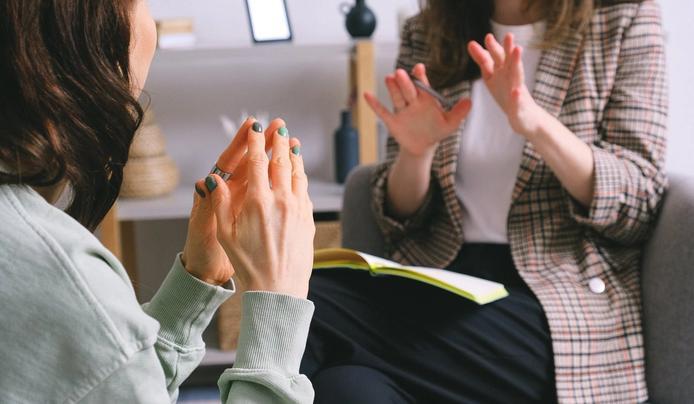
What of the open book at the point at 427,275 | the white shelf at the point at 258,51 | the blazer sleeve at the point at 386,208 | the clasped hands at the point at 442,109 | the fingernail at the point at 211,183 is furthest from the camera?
the white shelf at the point at 258,51

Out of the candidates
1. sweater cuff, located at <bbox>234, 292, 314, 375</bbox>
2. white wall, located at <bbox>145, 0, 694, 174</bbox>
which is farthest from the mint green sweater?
white wall, located at <bbox>145, 0, 694, 174</bbox>

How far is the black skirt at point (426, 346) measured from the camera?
46.3 inches

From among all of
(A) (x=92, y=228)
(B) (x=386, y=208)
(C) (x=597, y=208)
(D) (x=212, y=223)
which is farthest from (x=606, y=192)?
(A) (x=92, y=228)

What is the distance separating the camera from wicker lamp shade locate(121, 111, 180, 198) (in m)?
2.14

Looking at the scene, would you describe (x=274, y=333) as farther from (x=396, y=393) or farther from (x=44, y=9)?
(x=396, y=393)

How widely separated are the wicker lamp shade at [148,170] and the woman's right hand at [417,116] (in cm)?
94

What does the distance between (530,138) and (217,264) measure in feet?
2.00

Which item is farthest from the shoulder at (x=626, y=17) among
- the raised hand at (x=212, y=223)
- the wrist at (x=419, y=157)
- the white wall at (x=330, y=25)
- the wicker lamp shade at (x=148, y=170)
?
the wicker lamp shade at (x=148, y=170)

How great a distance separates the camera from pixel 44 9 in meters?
0.61

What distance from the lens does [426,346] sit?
1202mm

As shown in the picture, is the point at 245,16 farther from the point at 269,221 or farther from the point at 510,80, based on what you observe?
the point at 269,221

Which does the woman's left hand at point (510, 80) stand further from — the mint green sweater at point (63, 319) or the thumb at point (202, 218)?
the mint green sweater at point (63, 319)

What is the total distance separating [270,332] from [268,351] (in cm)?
2

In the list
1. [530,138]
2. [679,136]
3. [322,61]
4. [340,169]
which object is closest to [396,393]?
[530,138]
